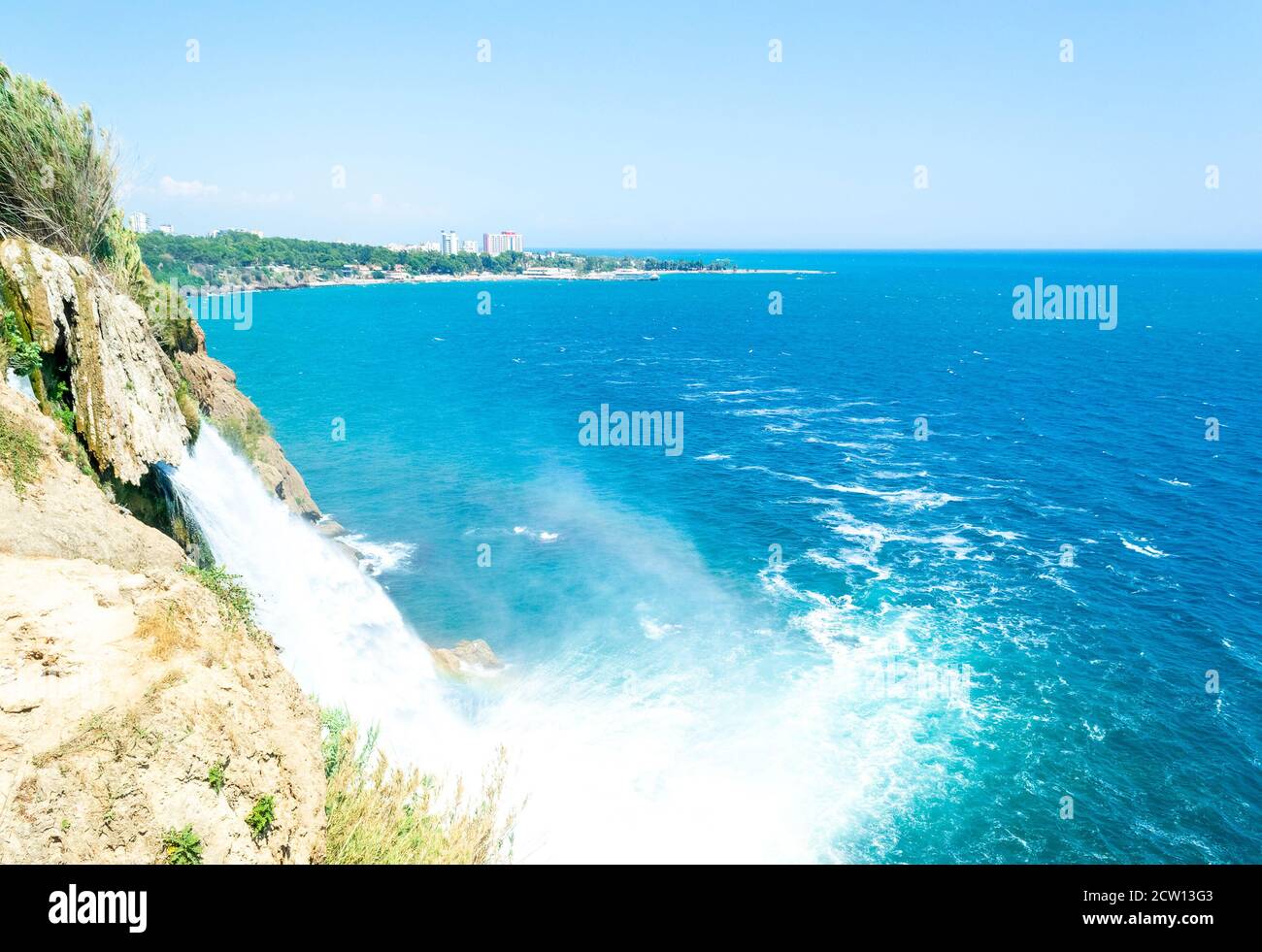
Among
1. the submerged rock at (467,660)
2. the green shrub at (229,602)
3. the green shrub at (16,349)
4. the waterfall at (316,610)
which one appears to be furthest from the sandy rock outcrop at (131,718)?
the submerged rock at (467,660)

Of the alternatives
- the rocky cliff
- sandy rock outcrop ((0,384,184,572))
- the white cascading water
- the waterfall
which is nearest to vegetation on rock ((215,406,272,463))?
the white cascading water

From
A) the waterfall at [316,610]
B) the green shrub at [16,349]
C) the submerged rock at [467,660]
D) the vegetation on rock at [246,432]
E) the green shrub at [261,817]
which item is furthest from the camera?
the vegetation on rock at [246,432]

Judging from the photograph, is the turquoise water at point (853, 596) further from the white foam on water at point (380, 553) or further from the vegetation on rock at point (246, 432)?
the vegetation on rock at point (246, 432)

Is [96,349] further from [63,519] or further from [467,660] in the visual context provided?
[467,660]
